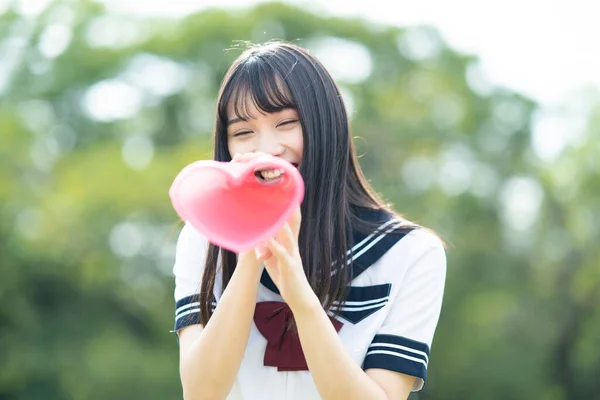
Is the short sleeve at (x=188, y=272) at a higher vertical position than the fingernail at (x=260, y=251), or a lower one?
lower

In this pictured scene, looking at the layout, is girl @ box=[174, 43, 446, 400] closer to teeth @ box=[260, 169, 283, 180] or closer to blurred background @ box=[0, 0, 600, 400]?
teeth @ box=[260, 169, 283, 180]

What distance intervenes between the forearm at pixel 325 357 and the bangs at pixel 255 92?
0.47m

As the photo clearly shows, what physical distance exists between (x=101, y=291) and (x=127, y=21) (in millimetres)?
5228

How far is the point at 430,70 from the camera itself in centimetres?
1526

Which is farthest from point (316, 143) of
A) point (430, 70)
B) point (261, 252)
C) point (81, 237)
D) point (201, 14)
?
point (201, 14)

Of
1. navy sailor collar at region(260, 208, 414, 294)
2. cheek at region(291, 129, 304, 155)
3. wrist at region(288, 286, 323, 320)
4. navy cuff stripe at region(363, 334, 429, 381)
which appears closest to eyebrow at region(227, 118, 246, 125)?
cheek at region(291, 129, 304, 155)

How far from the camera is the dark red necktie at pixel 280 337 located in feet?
6.83

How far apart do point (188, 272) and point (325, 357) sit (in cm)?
48

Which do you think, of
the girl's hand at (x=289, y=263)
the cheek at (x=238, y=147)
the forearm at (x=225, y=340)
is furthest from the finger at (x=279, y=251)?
the cheek at (x=238, y=147)

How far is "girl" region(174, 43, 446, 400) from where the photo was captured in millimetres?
2059

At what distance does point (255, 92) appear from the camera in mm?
2062

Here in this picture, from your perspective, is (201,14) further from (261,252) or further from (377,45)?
(261,252)

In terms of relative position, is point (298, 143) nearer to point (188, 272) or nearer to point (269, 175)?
point (269, 175)

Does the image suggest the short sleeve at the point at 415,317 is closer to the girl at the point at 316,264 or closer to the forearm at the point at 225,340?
the girl at the point at 316,264
